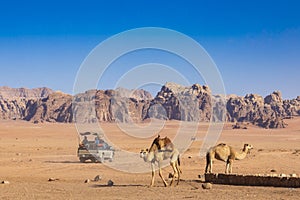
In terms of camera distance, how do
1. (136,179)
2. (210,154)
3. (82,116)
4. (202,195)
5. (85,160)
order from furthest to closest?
(82,116)
(85,160)
(136,179)
(210,154)
(202,195)

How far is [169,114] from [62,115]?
1305 inches

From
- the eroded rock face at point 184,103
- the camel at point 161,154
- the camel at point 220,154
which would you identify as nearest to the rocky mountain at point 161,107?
the eroded rock face at point 184,103

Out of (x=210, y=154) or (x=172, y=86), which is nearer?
(x=210, y=154)

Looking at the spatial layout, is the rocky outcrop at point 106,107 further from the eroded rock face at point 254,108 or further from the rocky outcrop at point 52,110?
the eroded rock face at point 254,108

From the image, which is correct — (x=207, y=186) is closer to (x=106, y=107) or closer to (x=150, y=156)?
(x=150, y=156)

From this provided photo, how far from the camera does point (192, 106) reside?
16975cm

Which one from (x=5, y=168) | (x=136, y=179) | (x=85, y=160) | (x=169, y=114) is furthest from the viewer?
(x=169, y=114)

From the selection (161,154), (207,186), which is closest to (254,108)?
(161,154)

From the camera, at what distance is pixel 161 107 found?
166 m

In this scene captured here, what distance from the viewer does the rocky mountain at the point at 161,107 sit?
15538cm

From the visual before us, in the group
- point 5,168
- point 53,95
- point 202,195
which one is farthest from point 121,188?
point 53,95

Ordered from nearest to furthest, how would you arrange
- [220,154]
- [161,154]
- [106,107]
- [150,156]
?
[150,156] < [161,154] < [220,154] < [106,107]

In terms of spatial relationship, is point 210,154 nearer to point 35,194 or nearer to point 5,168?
point 35,194

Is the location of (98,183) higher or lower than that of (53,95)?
lower
